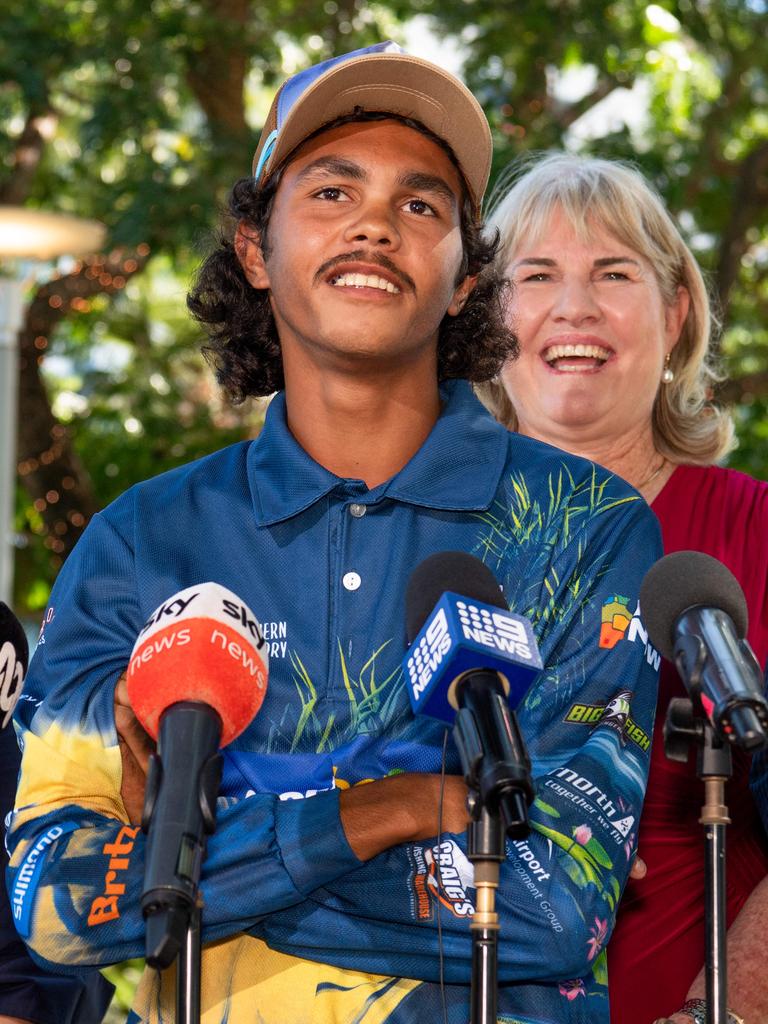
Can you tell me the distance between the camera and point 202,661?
2.09 m

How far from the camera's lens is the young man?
257cm

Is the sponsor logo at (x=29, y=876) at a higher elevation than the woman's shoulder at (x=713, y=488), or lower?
lower

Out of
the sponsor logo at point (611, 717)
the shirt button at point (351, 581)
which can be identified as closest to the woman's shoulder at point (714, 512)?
the sponsor logo at point (611, 717)

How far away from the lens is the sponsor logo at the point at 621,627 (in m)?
2.84

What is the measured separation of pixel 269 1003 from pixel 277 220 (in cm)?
157

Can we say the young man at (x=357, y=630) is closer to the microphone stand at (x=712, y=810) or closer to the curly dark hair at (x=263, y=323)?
the curly dark hair at (x=263, y=323)

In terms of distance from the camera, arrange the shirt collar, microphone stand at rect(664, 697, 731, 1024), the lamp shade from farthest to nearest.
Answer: the lamp shade → the shirt collar → microphone stand at rect(664, 697, 731, 1024)

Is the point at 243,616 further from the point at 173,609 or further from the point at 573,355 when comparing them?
the point at 573,355

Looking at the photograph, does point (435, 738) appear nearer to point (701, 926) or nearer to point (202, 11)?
point (701, 926)

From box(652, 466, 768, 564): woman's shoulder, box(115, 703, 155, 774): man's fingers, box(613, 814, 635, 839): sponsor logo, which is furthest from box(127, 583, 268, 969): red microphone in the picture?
box(652, 466, 768, 564): woman's shoulder

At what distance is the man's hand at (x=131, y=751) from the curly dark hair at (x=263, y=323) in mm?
1087

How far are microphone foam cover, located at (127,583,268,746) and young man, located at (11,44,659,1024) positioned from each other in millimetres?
491

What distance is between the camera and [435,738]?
2773mm

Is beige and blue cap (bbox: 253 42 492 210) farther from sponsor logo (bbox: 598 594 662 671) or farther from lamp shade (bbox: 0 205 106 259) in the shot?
lamp shade (bbox: 0 205 106 259)
